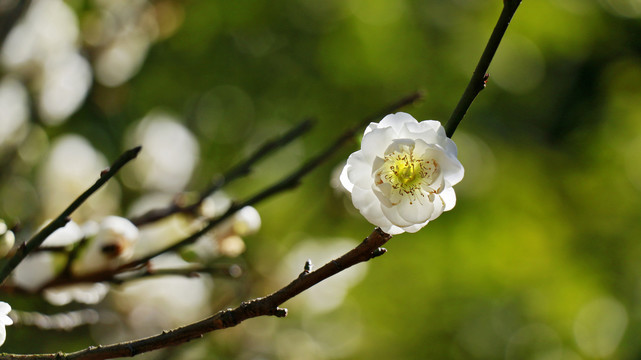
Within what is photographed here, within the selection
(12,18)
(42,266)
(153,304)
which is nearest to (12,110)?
(12,18)

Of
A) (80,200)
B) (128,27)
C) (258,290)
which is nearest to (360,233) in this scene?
(258,290)

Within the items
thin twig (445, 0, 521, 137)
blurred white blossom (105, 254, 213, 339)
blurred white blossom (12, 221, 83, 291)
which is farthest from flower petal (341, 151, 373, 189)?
blurred white blossom (105, 254, 213, 339)

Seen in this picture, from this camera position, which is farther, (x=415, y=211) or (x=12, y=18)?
(x=12, y=18)

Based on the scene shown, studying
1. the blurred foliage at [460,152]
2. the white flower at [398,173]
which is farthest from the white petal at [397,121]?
the blurred foliage at [460,152]

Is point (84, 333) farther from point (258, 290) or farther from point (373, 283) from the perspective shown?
point (373, 283)

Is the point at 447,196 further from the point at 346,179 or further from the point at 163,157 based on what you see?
the point at 163,157

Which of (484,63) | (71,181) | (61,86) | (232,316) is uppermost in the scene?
(61,86)

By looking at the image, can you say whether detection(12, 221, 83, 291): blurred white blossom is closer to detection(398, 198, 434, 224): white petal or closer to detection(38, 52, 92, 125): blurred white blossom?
detection(398, 198, 434, 224): white petal
